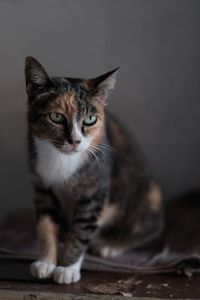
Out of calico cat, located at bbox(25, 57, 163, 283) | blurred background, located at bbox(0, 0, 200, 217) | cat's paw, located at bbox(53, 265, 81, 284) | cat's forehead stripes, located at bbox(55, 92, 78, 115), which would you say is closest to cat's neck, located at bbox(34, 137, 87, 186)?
calico cat, located at bbox(25, 57, 163, 283)

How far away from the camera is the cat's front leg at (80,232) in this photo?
1323 mm

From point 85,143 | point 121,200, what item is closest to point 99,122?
point 85,143

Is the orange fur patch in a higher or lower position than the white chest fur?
lower

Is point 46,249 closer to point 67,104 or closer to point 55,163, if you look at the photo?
point 55,163

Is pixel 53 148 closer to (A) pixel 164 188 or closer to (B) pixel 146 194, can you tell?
(B) pixel 146 194

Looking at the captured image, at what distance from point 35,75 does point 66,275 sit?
1.66ft

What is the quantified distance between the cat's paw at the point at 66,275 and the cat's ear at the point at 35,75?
0.46 metres

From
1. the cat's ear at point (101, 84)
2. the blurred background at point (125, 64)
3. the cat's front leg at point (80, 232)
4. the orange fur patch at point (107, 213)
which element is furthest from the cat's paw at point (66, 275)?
the blurred background at point (125, 64)

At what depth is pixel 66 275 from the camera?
1272 millimetres

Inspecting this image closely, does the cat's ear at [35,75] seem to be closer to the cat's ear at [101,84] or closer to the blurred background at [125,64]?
the cat's ear at [101,84]

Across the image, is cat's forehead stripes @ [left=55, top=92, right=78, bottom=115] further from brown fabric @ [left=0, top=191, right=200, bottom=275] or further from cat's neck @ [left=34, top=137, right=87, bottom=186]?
brown fabric @ [left=0, top=191, right=200, bottom=275]

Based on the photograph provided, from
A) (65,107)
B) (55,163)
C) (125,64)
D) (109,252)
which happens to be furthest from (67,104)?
(125,64)

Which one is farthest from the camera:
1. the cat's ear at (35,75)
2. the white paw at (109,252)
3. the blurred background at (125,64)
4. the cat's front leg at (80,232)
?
the blurred background at (125,64)

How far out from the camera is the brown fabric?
1.39 meters
